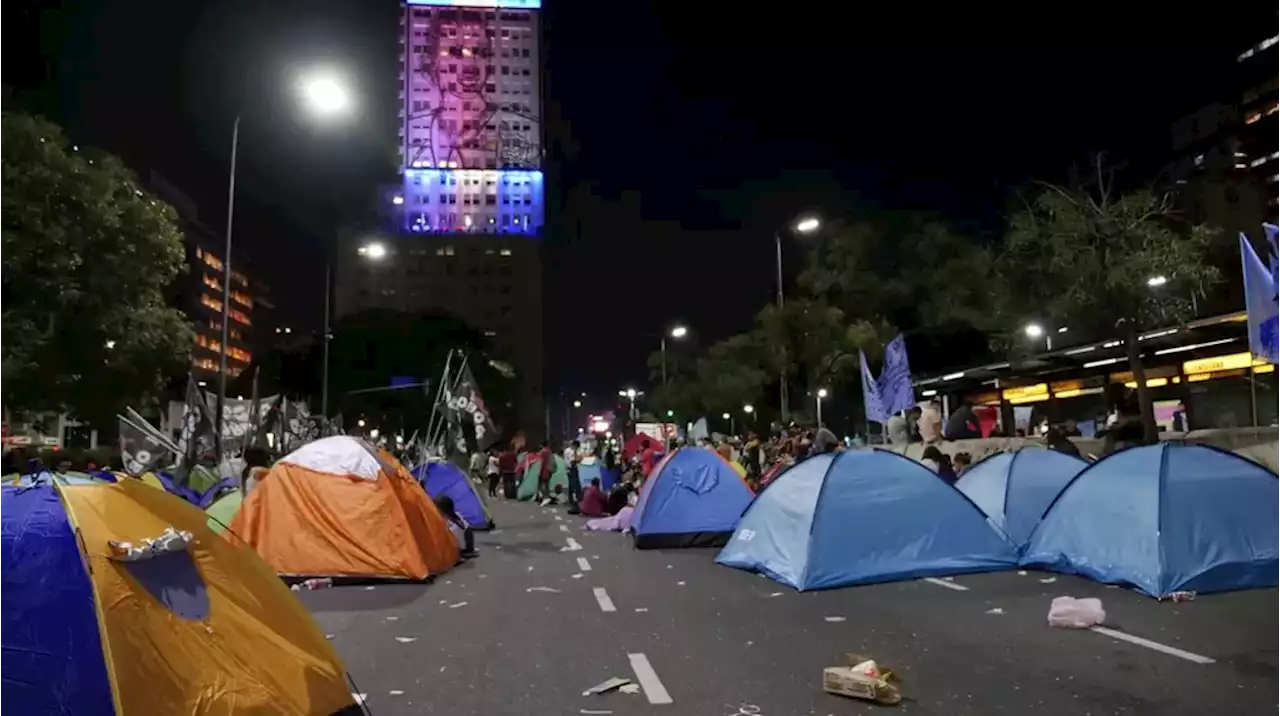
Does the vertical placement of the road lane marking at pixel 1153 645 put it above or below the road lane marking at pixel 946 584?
below

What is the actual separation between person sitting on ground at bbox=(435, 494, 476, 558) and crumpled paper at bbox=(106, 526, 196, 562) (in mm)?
8778

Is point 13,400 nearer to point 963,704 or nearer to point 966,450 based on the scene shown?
point 966,450

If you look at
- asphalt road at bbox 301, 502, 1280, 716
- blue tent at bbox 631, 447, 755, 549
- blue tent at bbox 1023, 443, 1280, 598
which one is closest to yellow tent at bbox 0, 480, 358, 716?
asphalt road at bbox 301, 502, 1280, 716

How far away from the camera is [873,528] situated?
447 inches

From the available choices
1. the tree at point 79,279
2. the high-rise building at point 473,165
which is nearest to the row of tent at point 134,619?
the tree at point 79,279

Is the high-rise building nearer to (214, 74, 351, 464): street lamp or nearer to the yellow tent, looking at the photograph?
(214, 74, 351, 464): street lamp

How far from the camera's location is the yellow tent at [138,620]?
198 inches

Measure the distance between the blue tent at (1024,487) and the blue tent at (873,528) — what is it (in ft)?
3.58

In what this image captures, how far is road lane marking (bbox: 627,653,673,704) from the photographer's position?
645cm

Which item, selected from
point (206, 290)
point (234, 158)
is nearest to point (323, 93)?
point (234, 158)

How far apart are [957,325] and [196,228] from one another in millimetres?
106115

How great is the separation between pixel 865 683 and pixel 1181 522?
5380 millimetres

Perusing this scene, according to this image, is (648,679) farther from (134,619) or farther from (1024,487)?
(1024,487)

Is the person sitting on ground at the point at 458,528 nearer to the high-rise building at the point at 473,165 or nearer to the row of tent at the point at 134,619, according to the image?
the row of tent at the point at 134,619
